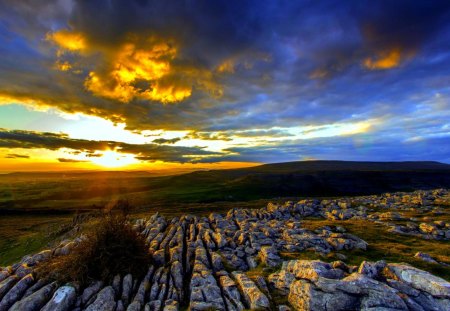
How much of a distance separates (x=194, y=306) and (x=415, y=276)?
16.7 metres

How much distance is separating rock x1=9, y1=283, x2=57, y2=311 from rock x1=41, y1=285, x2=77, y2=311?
37.0 inches

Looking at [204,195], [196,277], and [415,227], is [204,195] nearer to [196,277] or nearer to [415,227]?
[415,227]

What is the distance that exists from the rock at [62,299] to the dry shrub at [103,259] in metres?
1.31

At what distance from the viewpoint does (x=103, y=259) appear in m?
26.2

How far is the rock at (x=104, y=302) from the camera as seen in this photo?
850 inches

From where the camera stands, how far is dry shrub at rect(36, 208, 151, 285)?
24.9 metres

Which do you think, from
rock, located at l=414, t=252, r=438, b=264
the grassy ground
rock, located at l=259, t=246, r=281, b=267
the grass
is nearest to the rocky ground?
rock, located at l=414, t=252, r=438, b=264

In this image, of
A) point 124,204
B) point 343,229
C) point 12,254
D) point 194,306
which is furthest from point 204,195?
A: point 194,306

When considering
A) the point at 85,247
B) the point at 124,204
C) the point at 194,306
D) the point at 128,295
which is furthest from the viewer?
the point at 124,204

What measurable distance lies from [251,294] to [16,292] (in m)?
20.3

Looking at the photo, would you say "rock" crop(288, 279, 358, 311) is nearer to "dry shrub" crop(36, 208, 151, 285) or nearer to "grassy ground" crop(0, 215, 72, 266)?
"dry shrub" crop(36, 208, 151, 285)

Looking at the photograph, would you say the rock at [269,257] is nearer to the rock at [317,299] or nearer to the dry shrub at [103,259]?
the rock at [317,299]

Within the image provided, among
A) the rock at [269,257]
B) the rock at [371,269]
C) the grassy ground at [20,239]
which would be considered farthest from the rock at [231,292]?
the grassy ground at [20,239]

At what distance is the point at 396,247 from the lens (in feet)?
125
